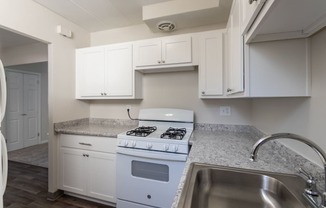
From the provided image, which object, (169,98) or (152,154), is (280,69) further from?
(169,98)

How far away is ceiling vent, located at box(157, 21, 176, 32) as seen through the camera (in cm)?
213

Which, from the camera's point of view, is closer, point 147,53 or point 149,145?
point 149,145

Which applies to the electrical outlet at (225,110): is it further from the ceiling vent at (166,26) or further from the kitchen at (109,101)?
the ceiling vent at (166,26)

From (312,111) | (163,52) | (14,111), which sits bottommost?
(14,111)

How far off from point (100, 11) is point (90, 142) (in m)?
1.71

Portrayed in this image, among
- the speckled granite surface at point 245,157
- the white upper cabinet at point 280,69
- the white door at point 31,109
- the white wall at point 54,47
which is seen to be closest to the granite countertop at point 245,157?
the speckled granite surface at point 245,157

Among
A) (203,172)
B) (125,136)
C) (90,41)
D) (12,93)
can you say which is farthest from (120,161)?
(12,93)

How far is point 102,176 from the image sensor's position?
1.97 m

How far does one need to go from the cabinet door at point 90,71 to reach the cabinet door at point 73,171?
2.82 ft

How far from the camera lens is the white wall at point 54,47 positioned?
1.76 meters

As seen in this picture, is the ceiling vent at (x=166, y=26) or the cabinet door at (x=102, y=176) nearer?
the cabinet door at (x=102, y=176)

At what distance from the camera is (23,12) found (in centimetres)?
182

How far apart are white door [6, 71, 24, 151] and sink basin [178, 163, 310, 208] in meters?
5.02

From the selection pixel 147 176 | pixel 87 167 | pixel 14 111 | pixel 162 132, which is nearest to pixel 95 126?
pixel 87 167
